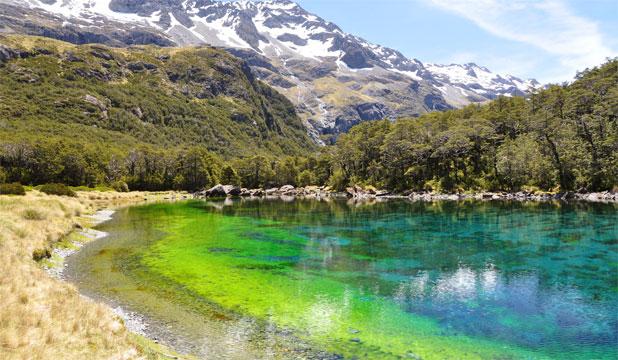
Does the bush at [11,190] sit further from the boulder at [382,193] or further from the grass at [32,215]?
the boulder at [382,193]

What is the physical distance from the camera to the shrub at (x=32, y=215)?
45469 mm

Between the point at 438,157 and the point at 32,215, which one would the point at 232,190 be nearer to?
the point at 438,157

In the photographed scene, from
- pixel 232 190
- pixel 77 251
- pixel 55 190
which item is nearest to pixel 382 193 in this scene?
pixel 232 190

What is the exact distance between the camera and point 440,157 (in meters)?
145

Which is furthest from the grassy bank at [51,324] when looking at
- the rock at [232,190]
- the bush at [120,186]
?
the bush at [120,186]

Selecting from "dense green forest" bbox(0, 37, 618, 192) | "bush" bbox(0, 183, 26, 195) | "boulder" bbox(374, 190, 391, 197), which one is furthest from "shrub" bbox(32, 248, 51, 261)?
"boulder" bbox(374, 190, 391, 197)

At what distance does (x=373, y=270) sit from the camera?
118 ft

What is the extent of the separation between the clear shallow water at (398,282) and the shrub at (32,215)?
825 cm

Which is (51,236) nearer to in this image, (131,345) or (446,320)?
(131,345)

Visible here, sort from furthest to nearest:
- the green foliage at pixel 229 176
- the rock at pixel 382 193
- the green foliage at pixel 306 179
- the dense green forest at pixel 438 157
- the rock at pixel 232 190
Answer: the green foliage at pixel 306 179
the green foliage at pixel 229 176
the rock at pixel 232 190
the rock at pixel 382 193
the dense green forest at pixel 438 157

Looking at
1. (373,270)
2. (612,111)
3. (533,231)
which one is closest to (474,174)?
(612,111)

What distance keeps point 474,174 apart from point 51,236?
126 meters

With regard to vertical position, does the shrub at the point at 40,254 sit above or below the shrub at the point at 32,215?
below

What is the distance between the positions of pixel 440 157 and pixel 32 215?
12505 cm
